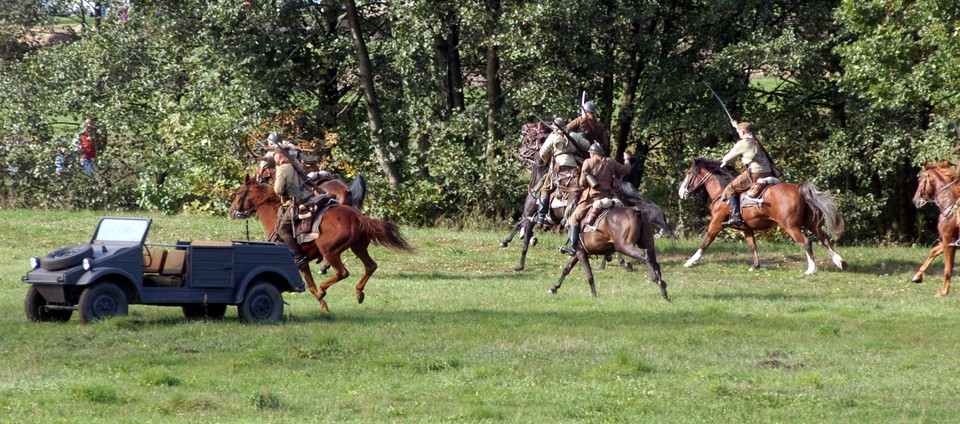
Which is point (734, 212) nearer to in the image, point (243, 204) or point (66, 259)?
point (243, 204)

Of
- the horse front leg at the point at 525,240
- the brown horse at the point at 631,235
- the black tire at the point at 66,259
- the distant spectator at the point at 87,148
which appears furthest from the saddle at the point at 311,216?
the distant spectator at the point at 87,148

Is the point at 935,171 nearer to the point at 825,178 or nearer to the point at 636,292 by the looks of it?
the point at 636,292

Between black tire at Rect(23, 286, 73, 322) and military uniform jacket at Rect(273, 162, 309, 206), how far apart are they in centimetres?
405

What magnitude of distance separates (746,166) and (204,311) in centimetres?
1173

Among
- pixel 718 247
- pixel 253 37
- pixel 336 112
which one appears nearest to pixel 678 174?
pixel 718 247

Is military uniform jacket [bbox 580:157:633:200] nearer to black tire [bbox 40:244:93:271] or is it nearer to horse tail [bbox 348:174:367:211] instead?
horse tail [bbox 348:174:367:211]

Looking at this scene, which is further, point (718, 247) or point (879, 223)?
point (879, 223)

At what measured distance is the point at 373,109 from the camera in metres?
33.1

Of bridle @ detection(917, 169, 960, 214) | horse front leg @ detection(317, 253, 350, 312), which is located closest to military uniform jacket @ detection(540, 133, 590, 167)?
bridle @ detection(917, 169, 960, 214)

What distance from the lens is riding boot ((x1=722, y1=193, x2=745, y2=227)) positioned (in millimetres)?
23719

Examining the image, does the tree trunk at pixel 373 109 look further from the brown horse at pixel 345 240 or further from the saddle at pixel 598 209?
the brown horse at pixel 345 240

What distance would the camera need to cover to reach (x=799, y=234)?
22.8 m

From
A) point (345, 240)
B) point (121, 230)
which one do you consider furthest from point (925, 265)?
point (121, 230)

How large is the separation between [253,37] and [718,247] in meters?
12.3
